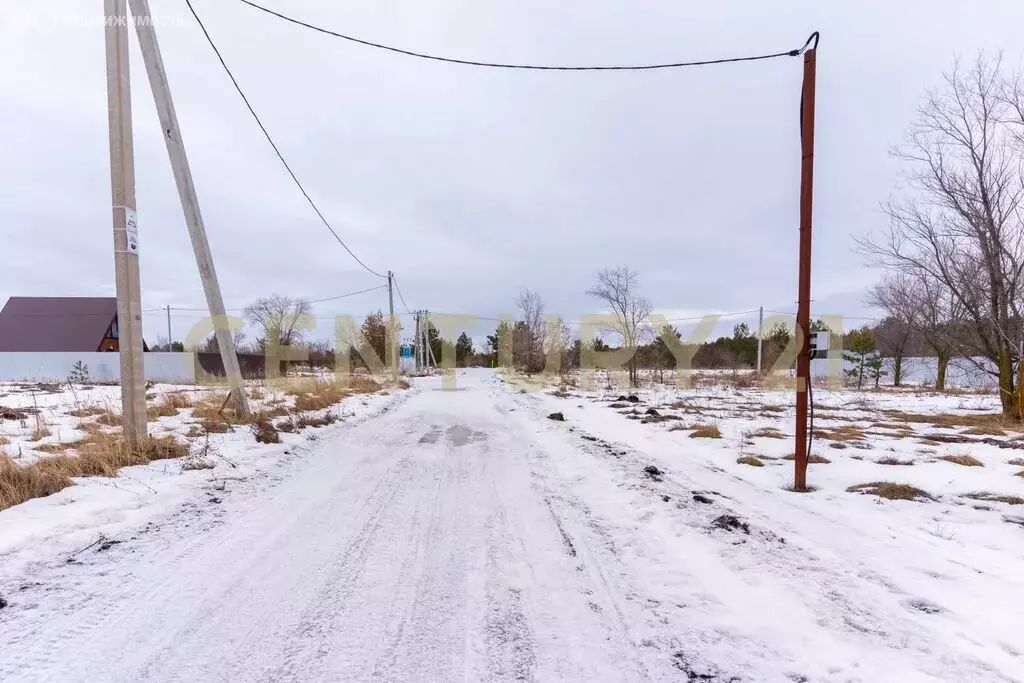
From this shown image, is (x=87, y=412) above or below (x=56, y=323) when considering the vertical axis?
below

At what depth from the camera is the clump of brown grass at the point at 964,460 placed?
5.45m

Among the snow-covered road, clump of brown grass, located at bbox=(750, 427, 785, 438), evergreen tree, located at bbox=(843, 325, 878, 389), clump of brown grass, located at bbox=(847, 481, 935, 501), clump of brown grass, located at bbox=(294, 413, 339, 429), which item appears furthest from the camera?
evergreen tree, located at bbox=(843, 325, 878, 389)

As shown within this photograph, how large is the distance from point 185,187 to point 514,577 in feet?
24.3

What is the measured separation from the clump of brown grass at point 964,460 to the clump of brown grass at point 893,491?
1.81 m

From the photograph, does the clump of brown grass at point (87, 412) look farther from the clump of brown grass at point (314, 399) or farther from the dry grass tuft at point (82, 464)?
the clump of brown grass at point (314, 399)

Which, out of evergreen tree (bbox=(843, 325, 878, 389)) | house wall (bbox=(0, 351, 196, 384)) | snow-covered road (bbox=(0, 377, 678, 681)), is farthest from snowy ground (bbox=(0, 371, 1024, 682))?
evergreen tree (bbox=(843, 325, 878, 389))

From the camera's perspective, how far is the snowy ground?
197cm

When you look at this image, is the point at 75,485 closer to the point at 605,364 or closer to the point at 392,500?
the point at 392,500

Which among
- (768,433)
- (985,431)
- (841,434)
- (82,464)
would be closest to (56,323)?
(82,464)

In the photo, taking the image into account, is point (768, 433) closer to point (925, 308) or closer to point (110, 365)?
point (925, 308)

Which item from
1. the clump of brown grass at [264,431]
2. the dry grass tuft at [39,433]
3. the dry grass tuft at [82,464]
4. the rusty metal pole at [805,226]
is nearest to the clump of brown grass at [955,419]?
the rusty metal pole at [805,226]

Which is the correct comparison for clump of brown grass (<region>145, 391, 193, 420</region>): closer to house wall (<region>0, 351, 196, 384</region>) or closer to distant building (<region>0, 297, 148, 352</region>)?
house wall (<region>0, 351, 196, 384</region>)

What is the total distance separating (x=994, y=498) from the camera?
4.13 metres

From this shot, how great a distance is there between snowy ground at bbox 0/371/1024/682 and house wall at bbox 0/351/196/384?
2429 centimetres
